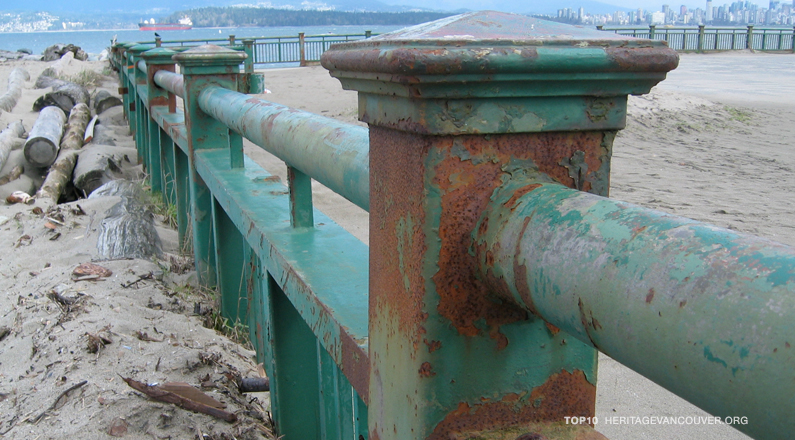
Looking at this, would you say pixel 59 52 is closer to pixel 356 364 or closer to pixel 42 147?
pixel 42 147

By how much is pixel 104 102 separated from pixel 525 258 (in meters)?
13.7

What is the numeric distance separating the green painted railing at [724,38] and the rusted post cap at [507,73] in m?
31.9

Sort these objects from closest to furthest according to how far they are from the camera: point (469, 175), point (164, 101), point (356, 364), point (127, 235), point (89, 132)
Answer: point (469, 175) → point (356, 364) → point (127, 235) → point (164, 101) → point (89, 132)

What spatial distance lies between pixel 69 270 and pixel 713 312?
4026mm

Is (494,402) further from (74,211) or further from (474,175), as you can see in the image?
(74,211)

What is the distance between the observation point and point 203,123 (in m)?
3.36

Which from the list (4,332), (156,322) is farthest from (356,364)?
(4,332)

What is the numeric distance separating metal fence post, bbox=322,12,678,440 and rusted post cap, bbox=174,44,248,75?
2300 mm

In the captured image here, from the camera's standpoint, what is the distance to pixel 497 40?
749mm

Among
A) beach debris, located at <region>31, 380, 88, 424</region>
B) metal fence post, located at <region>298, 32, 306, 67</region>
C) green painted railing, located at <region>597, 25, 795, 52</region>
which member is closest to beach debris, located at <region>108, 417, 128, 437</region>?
beach debris, located at <region>31, 380, 88, 424</region>

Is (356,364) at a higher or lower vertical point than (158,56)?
lower

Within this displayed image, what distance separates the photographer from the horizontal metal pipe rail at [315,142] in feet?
4.08

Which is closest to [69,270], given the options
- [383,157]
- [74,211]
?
[74,211]

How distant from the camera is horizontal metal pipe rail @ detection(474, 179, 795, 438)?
48 centimetres
